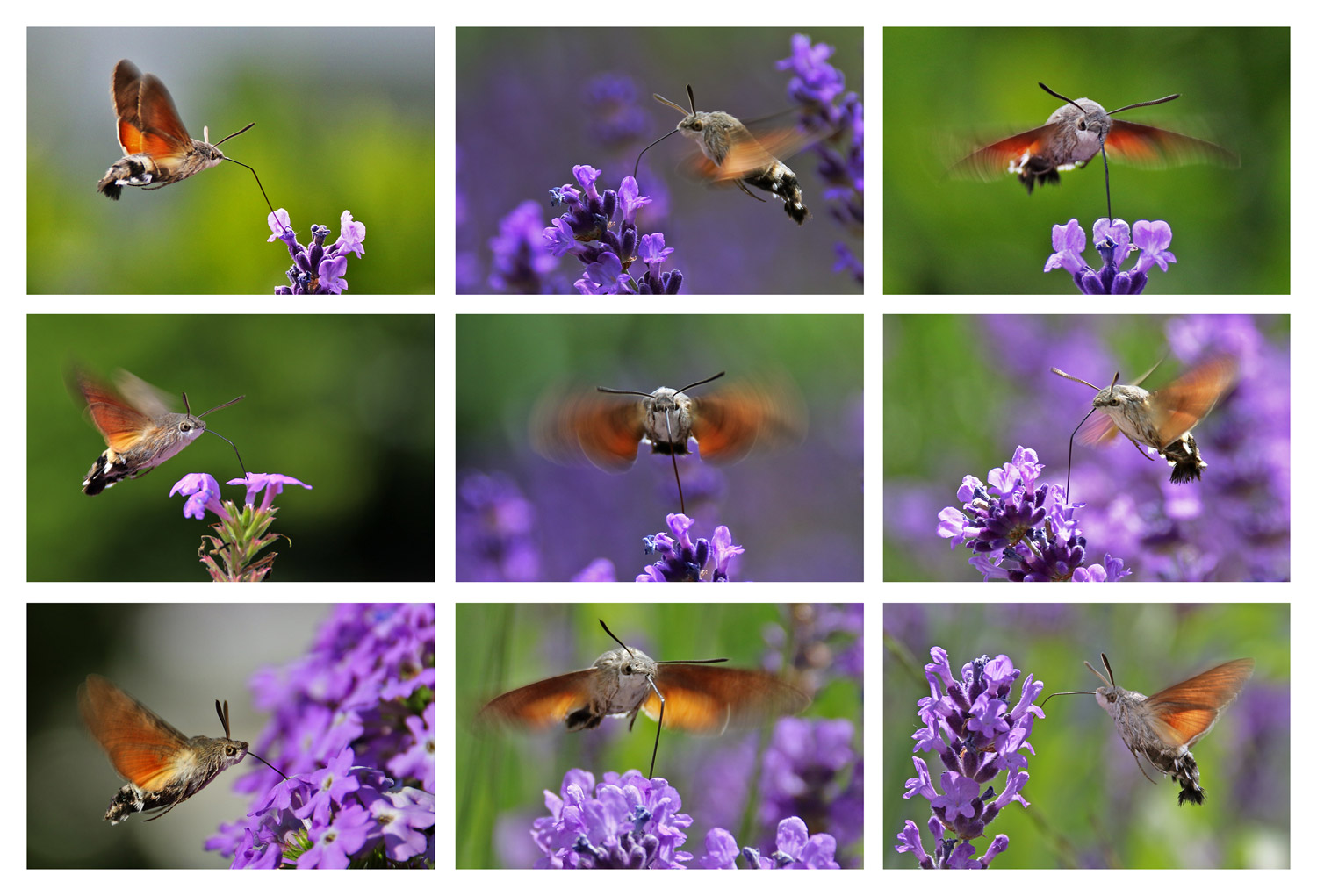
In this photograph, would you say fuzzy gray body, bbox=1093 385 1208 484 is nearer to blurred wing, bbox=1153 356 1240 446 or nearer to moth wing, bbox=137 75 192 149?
blurred wing, bbox=1153 356 1240 446

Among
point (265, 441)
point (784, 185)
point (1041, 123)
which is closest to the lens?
point (784, 185)

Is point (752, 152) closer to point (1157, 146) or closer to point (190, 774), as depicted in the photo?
point (1157, 146)

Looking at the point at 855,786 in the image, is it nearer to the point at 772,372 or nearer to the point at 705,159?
the point at 772,372

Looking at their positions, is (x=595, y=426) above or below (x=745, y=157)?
below

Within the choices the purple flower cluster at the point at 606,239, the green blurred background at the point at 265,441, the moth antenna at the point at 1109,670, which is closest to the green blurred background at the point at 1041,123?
the purple flower cluster at the point at 606,239

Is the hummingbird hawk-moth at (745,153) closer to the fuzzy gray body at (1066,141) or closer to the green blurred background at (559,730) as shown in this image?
the fuzzy gray body at (1066,141)

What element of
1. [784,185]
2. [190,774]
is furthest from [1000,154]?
[190,774]
